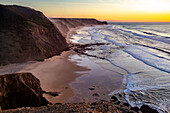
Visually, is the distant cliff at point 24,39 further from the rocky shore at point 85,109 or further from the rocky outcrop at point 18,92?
A: the rocky shore at point 85,109

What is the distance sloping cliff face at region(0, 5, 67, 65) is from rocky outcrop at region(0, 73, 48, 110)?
6.64 metres

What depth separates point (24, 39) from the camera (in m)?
14.4

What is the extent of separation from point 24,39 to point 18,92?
373 inches

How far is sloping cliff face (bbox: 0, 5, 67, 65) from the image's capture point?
506 inches

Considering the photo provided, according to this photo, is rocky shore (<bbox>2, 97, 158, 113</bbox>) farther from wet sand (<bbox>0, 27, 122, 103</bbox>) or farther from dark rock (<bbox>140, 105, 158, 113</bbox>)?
wet sand (<bbox>0, 27, 122, 103</bbox>)

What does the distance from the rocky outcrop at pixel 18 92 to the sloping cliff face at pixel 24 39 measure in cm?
664

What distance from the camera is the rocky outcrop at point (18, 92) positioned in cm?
582

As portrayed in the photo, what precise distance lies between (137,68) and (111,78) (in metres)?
3.66

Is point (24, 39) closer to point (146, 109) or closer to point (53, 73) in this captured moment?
point (53, 73)

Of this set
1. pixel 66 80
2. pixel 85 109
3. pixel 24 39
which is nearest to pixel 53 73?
pixel 66 80

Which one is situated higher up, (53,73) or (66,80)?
(53,73)

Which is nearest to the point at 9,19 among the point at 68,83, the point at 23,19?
the point at 23,19

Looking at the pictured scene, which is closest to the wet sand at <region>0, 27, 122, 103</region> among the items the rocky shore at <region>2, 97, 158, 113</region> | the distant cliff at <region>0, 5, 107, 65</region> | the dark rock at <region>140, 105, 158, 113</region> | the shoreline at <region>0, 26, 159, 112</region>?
the shoreline at <region>0, 26, 159, 112</region>

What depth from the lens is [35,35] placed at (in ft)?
51.7
